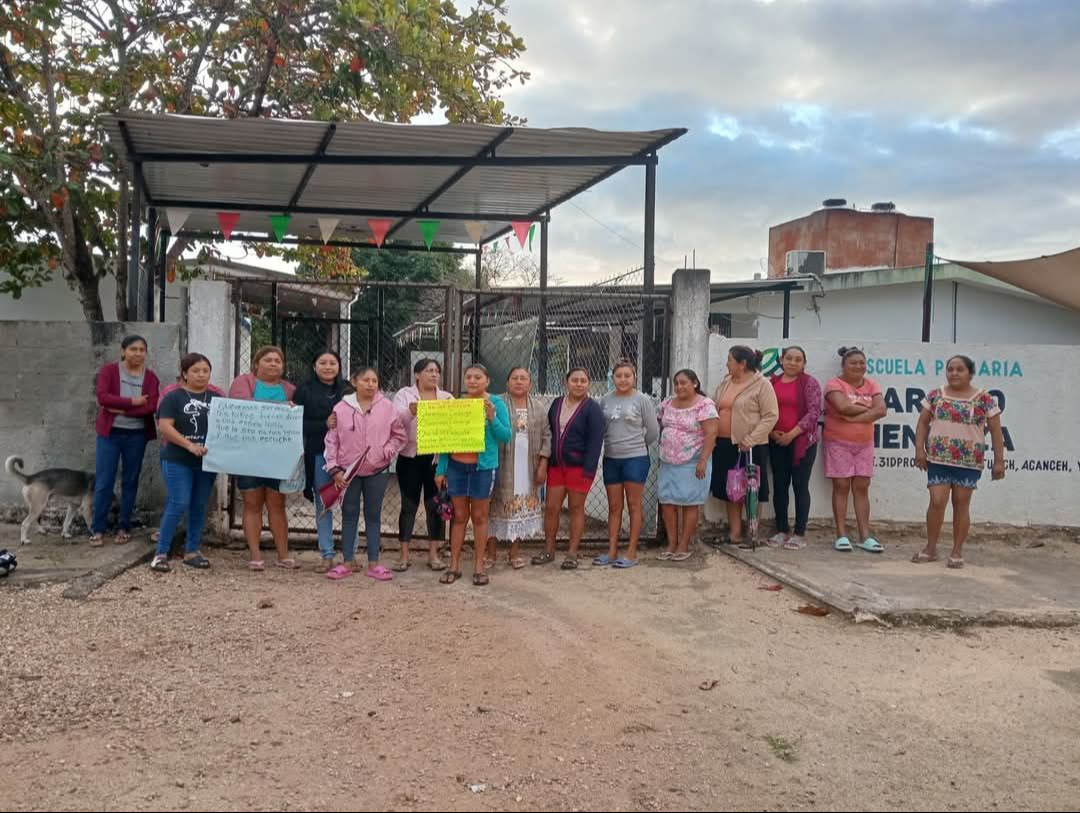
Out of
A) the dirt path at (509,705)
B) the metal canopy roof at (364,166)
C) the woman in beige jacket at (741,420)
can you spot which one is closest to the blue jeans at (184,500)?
the dirt path at (509,705)

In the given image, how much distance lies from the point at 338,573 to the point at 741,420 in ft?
10.8

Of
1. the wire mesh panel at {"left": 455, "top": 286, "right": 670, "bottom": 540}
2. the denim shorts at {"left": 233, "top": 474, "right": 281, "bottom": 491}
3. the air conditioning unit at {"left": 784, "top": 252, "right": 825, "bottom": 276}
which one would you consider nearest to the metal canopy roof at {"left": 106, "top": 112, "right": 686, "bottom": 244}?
the wire mesh panel at {"left": 455, "top": 286, "right": 670, "bottom": 540}

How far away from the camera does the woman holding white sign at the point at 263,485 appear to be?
618cm

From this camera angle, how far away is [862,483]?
729cm

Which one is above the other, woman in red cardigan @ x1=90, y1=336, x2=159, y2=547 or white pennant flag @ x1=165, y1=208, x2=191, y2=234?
white pennant flag @ x1=165, y1=208, x2=191, y2=234

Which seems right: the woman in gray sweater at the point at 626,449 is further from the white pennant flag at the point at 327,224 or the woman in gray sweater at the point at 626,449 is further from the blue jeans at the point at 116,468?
the white pennant flag at the point at 327,224

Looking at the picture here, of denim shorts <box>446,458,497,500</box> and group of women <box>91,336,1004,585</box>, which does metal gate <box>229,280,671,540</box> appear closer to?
group of women <box>91,336,1004,585</box>

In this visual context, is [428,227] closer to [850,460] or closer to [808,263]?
[850,460]

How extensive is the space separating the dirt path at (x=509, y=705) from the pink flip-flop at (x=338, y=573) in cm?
32

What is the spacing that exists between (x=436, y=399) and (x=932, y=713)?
3.61m

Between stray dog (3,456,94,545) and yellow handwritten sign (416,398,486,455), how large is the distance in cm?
285

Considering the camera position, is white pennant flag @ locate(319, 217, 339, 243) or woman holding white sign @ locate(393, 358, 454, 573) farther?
white pennant flag @ locate(319, 217, 339, 243)

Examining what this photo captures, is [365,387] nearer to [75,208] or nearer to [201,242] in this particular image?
[75,208]

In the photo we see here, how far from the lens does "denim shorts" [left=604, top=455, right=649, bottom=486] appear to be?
263 inches
